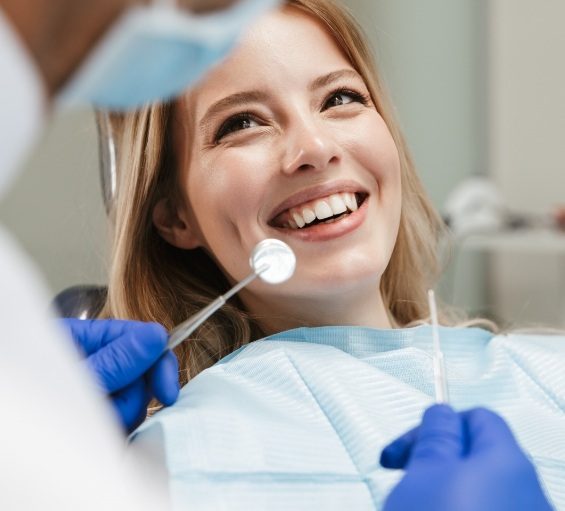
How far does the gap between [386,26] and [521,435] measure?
2613 millimetres

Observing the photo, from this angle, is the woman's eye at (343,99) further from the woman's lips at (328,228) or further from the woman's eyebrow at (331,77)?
the woman's lips at (328,228)

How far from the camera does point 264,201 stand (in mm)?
1185

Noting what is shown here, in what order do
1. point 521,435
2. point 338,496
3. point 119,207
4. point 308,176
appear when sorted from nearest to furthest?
point 338,496 → point 521,435 → point 308,176 → point 119,207

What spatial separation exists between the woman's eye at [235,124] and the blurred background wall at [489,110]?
2.04 metres

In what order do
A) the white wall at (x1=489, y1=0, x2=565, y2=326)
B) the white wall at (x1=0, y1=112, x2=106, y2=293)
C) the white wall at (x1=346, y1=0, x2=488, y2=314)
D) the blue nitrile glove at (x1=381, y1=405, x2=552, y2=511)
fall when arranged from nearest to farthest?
the blue nitrile glove at (x1=381, y1=405, x2=552, y2=511)
the white wall at (x1=0, y1=112, x2=106, y2=293)
the white wall at (x1=489, y1=0, x2=565, y2=326)
the white wall at (x1=346, y1=0, x2=488, y2=314)

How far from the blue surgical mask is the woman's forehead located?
597 mm

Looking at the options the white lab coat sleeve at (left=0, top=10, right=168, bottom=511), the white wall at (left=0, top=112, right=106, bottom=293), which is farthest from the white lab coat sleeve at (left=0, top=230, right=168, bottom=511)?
the white wall at (left=0, top=112, right=106, bottom=293)

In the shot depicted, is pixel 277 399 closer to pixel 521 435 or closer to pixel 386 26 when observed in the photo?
pixel 521 435

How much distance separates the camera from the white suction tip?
3.57 feet

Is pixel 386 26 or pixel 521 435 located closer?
pixel 521 435

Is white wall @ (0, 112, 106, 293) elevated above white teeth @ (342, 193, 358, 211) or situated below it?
above

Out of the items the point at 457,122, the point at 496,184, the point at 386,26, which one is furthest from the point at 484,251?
the point at 386,26

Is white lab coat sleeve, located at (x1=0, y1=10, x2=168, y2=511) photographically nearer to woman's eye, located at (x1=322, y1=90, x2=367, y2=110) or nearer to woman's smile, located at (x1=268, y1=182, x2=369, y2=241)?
woman's smile, located at (x1=268, y1=182, x2=369, y2=241)

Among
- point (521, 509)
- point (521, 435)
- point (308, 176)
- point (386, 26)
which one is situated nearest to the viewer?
point (521, 509)
